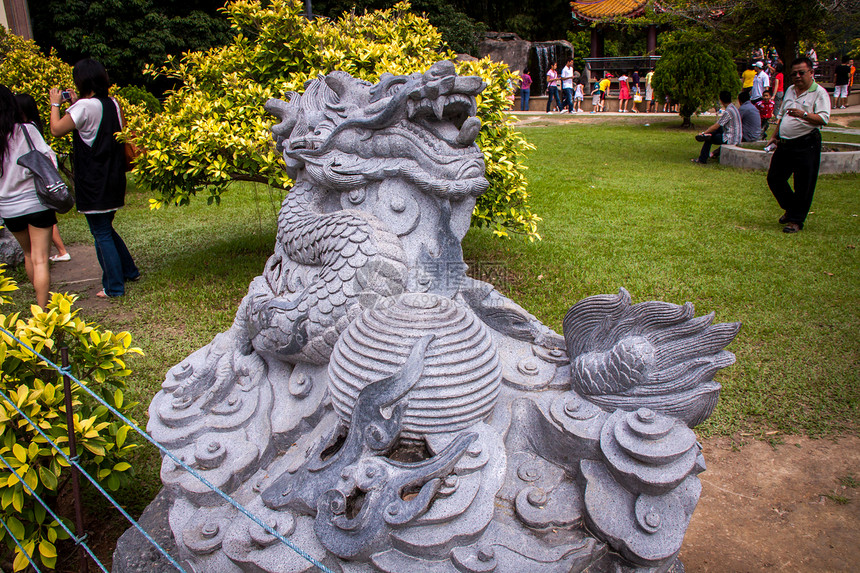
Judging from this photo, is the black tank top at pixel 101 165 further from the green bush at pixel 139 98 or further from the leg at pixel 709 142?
the leg at pixel 709 142

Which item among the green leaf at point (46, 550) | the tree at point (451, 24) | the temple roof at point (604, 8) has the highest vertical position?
the temple roof at point (604, 8)

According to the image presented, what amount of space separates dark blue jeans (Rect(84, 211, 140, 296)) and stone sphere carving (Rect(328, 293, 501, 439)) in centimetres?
376

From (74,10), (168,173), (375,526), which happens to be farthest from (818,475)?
(74,10)

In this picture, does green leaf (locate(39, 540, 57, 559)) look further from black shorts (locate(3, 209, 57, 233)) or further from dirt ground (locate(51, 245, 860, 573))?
black shorts (locate(3, 209, 57, 233))

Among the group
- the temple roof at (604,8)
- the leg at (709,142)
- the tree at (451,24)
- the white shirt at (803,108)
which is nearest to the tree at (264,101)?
the white shirt at (803,108)

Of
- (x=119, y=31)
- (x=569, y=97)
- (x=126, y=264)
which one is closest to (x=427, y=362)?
(x=126, y=264)

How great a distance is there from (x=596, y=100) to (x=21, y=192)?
1893 centimetres

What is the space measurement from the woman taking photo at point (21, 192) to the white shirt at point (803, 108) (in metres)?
6.77

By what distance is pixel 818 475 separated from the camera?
2855 mm

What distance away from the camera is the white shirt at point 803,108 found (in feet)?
19.2

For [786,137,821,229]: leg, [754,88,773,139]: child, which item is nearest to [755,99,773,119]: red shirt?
[754,88,773,139]: child

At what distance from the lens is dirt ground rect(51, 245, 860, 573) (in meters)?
2.36

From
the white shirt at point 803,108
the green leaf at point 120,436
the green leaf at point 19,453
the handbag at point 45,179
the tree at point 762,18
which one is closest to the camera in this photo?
the green leaf at point 19,453

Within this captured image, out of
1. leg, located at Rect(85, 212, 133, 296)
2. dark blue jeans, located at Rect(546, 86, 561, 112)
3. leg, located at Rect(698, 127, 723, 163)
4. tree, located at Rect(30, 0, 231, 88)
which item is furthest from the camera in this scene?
dark blue jeans, located at Rect(546, 86, 561, 112)
